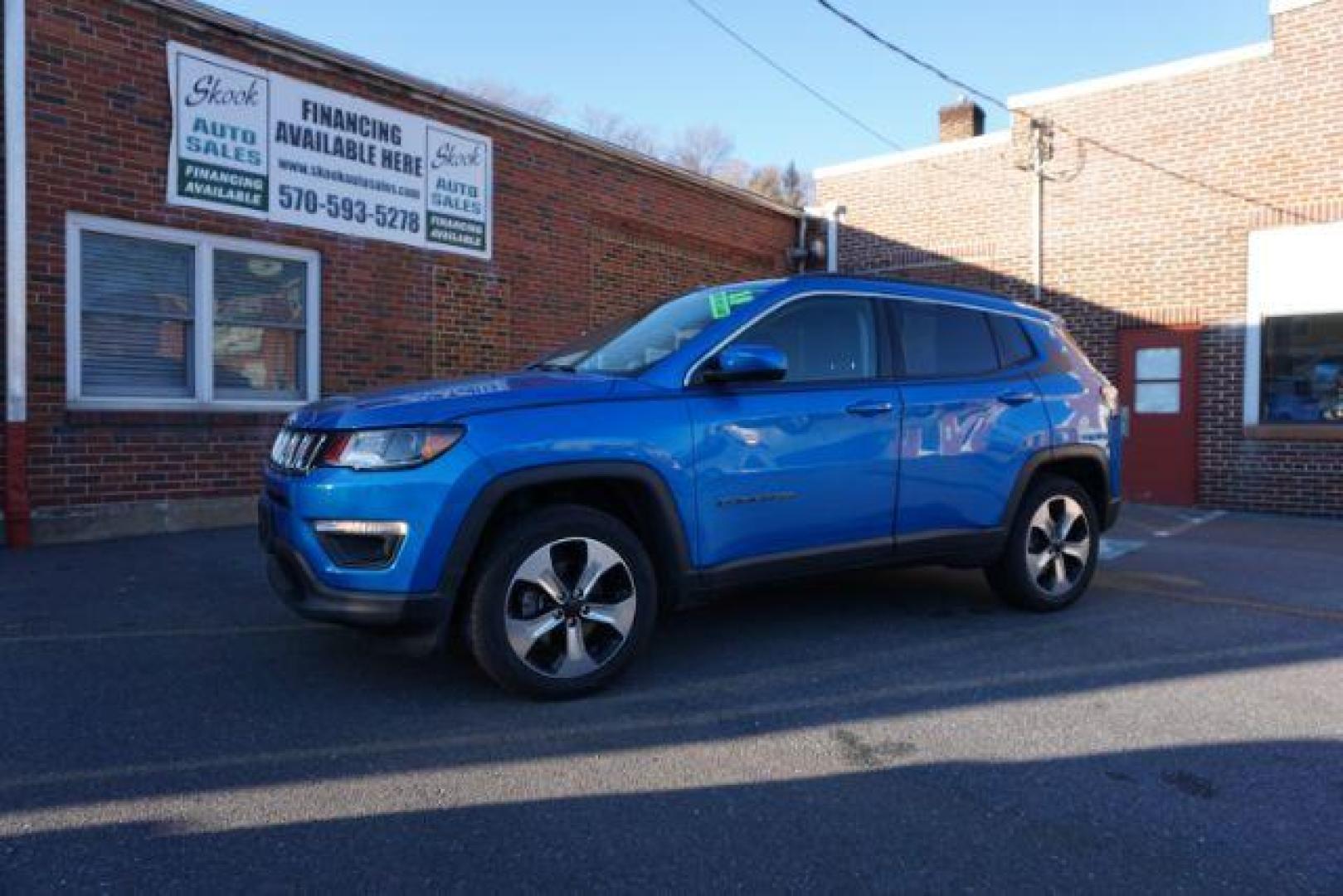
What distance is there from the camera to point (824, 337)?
15.2ft

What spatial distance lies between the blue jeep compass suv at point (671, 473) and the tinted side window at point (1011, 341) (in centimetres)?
2

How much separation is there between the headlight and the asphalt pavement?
72cm

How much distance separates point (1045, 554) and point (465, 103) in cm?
734

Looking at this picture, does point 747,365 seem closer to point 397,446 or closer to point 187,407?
point 397,446

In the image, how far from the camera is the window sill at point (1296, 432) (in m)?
10.6

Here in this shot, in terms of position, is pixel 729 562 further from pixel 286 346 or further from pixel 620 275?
pixel 620 275

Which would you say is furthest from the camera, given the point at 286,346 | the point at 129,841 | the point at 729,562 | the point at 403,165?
the point at 403,165

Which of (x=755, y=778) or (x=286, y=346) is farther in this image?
(x=286, y=346)

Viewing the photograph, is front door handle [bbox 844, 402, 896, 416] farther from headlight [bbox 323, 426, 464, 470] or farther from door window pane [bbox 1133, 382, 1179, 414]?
door window pane [bbox 1133, 382, 1179, 414]

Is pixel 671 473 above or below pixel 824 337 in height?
below

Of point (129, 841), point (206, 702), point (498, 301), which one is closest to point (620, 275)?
point (498, 301)

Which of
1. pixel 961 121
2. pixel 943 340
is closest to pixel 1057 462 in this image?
pixel 943 340

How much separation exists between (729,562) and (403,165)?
22.1 feet

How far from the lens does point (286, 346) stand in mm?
8742
